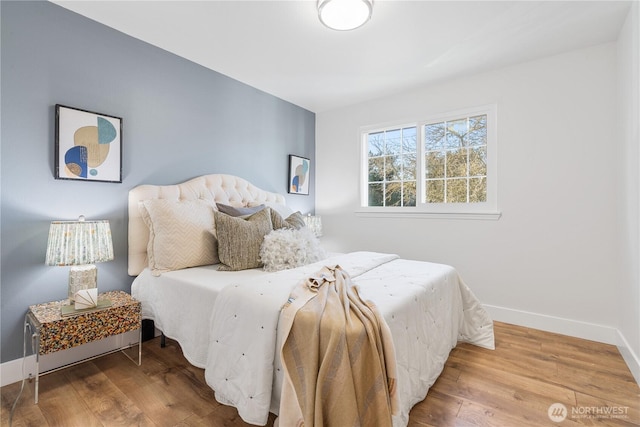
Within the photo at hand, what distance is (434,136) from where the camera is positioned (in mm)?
3379

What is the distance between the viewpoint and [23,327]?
188 cm

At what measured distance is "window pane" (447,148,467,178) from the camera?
319 centimetres

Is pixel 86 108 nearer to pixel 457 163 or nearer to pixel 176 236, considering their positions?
pixel 176 236

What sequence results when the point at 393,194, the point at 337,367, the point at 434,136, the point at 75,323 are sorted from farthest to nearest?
1. the point at 393,194
2. the point at 434,136
3. the point at 75,323
4. the point at 337,367

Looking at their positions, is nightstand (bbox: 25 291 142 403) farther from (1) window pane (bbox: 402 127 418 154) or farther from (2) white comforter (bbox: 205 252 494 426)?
(1) window pane (bbox: 402 127 418 154)

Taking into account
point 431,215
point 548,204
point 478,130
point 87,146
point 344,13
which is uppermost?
point 344,13

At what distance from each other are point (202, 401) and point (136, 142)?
1.96 m

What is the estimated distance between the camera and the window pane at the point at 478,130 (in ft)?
10.0

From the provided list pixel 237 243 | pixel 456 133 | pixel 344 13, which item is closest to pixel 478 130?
pixel 456 133

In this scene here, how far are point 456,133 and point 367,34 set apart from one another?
60.1 inches

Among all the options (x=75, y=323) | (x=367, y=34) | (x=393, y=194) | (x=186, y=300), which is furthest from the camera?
(x=393, y=194)

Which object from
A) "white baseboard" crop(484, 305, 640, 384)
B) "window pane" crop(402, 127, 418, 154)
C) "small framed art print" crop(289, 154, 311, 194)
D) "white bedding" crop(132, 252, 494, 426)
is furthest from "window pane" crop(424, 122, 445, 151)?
"white baseboard" crop(484, 305, 640, 384)

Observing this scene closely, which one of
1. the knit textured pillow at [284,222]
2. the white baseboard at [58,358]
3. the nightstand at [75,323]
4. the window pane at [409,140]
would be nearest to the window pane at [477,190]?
the window pane at [409,140]

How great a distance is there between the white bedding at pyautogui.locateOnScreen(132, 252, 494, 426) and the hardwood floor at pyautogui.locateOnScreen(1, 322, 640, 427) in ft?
0.44
